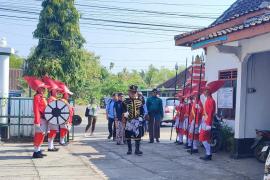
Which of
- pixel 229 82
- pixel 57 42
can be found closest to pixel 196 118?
pixel 229 82

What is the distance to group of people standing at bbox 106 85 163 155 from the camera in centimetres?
1054

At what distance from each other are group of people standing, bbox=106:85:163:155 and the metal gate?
2788mm

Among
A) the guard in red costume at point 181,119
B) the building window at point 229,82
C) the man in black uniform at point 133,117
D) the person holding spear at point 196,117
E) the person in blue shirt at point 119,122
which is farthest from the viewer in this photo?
the guard in red costume at point 181,119

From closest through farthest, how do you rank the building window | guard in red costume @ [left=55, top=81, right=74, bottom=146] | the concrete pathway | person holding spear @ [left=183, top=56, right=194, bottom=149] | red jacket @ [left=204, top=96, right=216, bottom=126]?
the concrete pathway → red jacket @ [left=204, top=96, right=216, bottom=126] → guard in red costume @ [left=55, top=81, right=74, bottom=146] → the building window → person holding spear @ [left=183, top=56, right=194, bottom=149]

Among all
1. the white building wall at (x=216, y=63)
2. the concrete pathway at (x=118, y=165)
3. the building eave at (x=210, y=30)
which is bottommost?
the concrete pathway at (x=118, y=165)

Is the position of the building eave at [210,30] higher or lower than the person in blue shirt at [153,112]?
higher

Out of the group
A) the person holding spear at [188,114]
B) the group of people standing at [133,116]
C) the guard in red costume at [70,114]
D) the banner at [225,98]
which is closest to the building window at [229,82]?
the banner at [225,98]

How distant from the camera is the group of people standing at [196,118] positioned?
1003 centimetres

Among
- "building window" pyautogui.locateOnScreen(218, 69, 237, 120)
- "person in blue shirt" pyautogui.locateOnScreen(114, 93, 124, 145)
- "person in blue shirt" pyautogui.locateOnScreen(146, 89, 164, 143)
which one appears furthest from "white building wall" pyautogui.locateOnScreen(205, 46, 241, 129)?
"person in blue shirt" pyautogui.locateOnScreen(114, 93, 124, 145)

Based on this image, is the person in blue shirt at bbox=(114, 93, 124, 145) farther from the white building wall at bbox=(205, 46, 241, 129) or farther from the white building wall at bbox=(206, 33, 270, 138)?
the white building wall at bbox=(206, 33, 270, 138)

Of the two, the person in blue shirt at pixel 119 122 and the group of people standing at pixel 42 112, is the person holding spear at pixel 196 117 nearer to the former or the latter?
the person in blue shirt at pixel 119 122

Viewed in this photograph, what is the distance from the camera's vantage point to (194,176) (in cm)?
819

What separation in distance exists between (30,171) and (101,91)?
33570 mm

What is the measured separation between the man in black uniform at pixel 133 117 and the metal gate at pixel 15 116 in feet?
12.6
